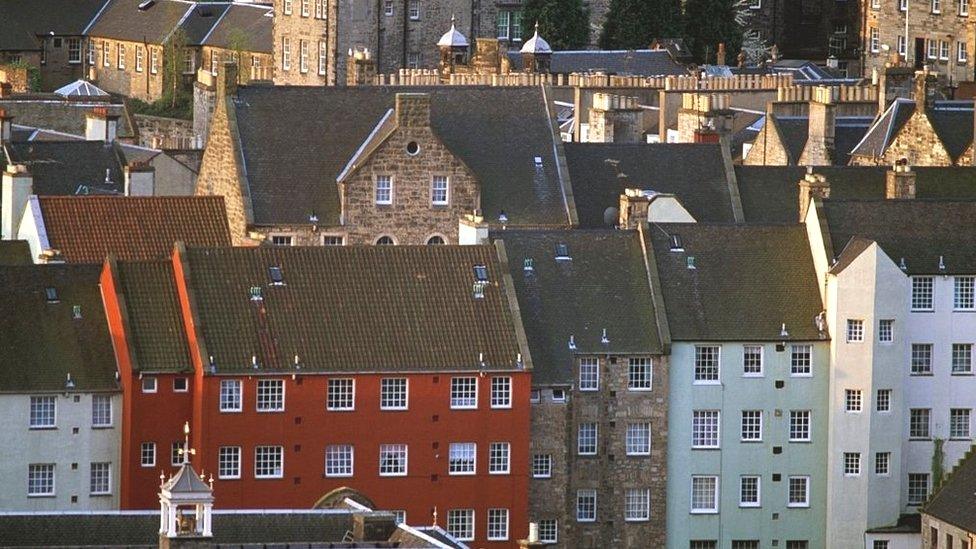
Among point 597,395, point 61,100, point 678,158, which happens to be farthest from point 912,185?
point 61,100

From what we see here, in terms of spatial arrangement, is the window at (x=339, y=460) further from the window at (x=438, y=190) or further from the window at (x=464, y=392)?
the window at (x=438, y=190)

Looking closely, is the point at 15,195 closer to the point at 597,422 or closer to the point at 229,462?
the point at 229,462

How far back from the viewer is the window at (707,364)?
13462cm

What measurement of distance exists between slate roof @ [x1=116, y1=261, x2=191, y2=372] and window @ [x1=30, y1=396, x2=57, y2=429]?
2.98m

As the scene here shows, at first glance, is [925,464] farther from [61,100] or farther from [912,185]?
[61,100]

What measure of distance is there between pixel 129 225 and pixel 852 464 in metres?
27.6

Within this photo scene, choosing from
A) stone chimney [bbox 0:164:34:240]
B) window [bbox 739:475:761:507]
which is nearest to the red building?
window [bbox 739:475:761:507]

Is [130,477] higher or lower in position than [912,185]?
lower

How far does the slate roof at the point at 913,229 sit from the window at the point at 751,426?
A: 21.7ft

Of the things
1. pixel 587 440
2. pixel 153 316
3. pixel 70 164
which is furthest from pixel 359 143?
pixel 70 164

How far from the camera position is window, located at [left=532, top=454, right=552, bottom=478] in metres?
132

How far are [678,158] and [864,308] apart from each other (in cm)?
1631

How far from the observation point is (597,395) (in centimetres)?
13350

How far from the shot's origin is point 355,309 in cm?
13262
